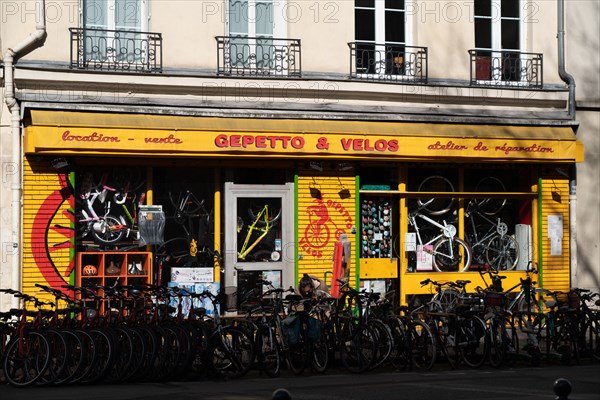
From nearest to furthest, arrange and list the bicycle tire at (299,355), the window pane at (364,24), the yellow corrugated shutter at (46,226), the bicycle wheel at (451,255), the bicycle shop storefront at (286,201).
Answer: the bicycle tire at (299,355), the yellow corrugated shutter at (46,226), the bicycle shop storefront at (286,201), the window pane at (364,24), the bicycle wheel at (451,255)

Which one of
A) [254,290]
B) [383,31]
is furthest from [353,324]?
[383,31]

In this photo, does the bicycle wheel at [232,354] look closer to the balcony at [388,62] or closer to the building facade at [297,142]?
the building facade at [297,142]

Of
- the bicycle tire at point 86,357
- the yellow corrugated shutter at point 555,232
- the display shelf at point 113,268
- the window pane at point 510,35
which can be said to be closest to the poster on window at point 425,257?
the yellow corrugated shutter at point 555,232

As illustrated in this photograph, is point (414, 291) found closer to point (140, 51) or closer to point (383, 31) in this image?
point (383, 31)

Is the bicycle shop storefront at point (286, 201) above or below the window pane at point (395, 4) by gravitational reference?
below

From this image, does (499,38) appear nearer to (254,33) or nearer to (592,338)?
(254,33)

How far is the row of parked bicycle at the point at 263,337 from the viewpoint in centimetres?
1206

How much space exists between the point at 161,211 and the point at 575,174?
7126mm

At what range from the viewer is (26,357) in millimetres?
12031

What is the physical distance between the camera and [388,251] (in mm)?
18062

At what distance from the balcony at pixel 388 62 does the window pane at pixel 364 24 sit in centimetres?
19

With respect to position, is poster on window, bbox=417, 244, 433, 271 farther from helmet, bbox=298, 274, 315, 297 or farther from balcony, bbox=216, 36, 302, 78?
helmet, bbox=298, 274, 315, 297

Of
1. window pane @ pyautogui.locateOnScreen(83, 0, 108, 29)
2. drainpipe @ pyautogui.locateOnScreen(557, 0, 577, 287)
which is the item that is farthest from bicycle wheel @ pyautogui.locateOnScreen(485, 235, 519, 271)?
window pane @ pyautogui.locateOnScreen(83, 0, 108, 29)

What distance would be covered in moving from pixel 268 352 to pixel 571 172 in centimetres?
807
